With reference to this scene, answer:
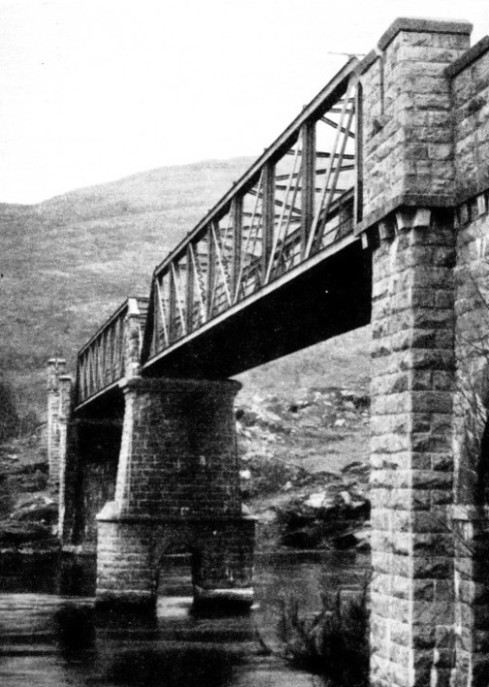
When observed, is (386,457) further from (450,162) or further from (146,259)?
(146,259)

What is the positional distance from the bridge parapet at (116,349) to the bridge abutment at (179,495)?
121 cm

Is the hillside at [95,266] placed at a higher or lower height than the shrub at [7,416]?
higher

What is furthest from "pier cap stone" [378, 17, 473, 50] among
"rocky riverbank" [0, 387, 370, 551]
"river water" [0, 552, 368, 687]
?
"rocky riverbank" [0, 387, 370, 551]

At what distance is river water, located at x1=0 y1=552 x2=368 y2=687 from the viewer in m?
19.1

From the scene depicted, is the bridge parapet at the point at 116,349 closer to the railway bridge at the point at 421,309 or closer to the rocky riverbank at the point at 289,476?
the rocky riverbank at the point at 289,476

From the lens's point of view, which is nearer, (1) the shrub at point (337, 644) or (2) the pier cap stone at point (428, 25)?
(2) the pier cap stone at point (428, 25)

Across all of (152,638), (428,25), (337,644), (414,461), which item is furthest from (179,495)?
(428,25)

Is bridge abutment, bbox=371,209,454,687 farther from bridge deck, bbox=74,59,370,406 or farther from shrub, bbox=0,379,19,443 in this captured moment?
shrub, bbox=0,379,19,443

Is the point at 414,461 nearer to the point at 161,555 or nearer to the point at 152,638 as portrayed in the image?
the point at 152,638

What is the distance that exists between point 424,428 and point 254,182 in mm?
9486

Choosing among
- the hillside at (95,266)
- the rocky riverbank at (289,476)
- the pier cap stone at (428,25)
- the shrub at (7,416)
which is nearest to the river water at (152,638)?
the rocky riverbank at (289,476)

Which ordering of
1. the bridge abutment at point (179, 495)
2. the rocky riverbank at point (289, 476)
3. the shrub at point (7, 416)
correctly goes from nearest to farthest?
the bridge abutment at point (179, 495)
the rocky riverbank at point (289, 476)
the shrub at point (7, 416)

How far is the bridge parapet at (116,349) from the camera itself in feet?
95.9

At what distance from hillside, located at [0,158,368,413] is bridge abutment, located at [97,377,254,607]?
4385cm
